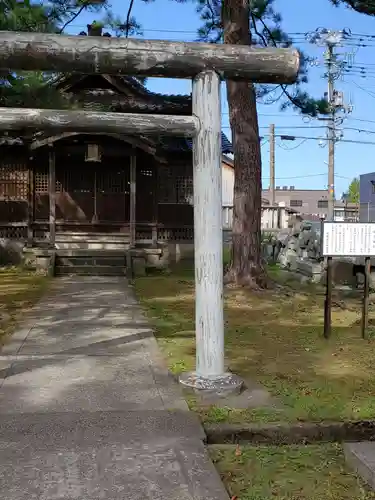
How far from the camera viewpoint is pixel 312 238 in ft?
54.9

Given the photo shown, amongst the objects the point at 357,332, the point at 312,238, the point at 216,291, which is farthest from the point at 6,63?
the point at 312,238

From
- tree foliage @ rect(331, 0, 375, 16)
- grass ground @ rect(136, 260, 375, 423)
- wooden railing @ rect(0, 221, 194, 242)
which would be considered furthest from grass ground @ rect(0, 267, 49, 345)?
tree foliage @ rect(331, 0, 375, 16)

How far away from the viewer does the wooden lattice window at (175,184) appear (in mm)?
17578

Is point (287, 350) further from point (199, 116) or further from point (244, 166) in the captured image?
point (244, 166)

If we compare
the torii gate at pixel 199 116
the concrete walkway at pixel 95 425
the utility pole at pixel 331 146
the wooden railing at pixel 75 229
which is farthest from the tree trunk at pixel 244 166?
the utility pole at pixel 331 146

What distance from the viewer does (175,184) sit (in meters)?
17.6

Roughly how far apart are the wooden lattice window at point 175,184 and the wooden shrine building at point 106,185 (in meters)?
0.03

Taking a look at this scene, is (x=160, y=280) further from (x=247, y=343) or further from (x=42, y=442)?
(x=42, y=442)

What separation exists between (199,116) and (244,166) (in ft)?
23.0

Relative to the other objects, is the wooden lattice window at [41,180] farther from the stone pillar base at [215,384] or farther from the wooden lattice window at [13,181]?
the stone pillar base at [215,384]

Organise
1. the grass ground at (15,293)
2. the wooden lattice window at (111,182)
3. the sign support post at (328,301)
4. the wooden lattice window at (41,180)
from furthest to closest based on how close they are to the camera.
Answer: the wooden lattice window at (111,182), the wooden lattice window at (41,180), the grass ground at (15,293), the sign support post at (328,301)

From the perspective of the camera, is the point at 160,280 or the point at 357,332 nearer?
the point at 357,332

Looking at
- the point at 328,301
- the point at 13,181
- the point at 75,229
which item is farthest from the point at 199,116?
the point at 13,181

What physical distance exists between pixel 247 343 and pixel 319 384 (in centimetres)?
194
